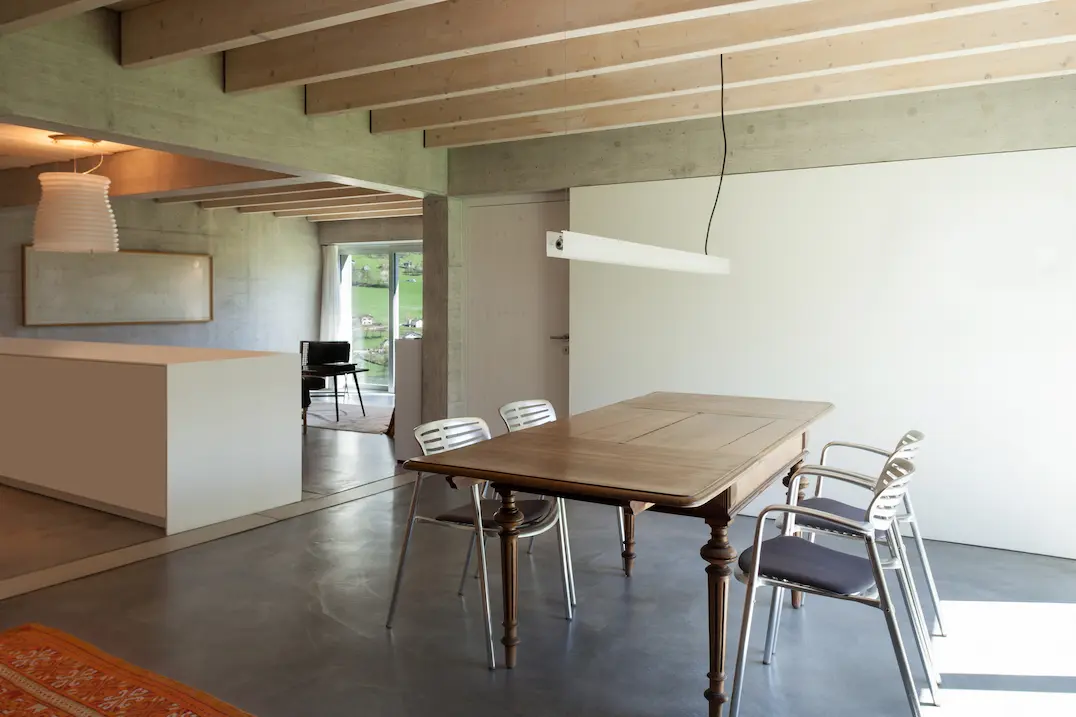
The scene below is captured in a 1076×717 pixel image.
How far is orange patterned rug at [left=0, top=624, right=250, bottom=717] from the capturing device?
2551 millimetres

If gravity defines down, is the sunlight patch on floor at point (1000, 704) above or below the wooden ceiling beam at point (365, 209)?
below

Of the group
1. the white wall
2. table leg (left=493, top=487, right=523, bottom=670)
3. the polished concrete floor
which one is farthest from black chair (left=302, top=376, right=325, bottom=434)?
table leg (left=493, top=487, right=523, bottom=670)

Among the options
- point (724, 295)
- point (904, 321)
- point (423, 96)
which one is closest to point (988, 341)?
point (904, 321)

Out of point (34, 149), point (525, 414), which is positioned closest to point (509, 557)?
point (525, 414)

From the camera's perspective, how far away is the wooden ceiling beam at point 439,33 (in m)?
3.35

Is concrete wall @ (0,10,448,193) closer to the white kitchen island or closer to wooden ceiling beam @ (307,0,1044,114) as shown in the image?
wooden ceiling beam @ (307,0,1044,114)

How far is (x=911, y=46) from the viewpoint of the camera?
3.79 metres

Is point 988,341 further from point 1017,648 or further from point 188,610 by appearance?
point 188,610

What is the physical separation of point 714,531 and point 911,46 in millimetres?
2654

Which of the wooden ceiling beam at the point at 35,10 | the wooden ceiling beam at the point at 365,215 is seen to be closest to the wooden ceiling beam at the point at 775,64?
the wooden ceiling beam at the point at 35,10

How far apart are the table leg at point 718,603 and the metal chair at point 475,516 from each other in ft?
2.57

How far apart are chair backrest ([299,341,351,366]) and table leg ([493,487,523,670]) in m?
6.43

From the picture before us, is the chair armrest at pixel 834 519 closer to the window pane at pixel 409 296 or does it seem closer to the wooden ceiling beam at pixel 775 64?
the wooden ceiling beam at pixel 775 64

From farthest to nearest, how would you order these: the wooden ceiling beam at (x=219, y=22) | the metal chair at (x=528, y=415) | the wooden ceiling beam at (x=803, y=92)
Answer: the wooden ceiling beam at (x=803, y=92), the metal chair at (x=528, y=415), the wooden ceiling beam at (x=219, y=22)
